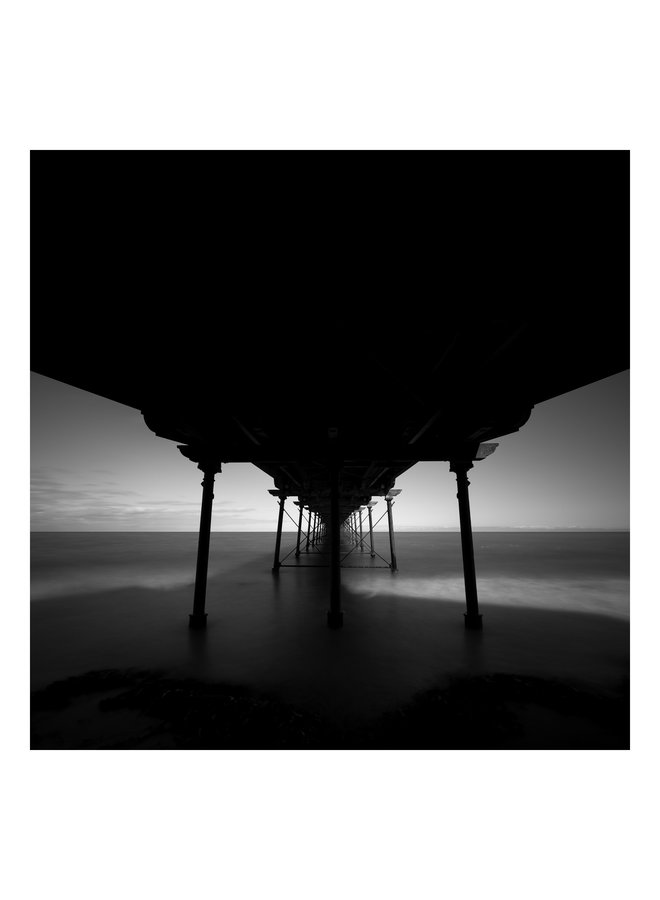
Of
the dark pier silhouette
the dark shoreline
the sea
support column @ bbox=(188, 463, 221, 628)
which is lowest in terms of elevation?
the sea

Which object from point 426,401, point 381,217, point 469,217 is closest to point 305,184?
point 381,217

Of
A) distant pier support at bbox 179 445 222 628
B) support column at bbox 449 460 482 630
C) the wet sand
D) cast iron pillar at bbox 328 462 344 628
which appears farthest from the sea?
distant pier support at bbox 179 445 222 628

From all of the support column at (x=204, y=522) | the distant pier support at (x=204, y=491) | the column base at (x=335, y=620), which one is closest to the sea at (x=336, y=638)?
the column base at (x=335, y=620)

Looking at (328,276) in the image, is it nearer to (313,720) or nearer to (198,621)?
(313,720)

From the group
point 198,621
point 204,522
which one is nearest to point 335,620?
point 198,621

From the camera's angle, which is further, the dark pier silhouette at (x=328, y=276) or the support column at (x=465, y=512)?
the support column at (x=465, y=512)

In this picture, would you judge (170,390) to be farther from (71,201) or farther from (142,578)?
(142,578)

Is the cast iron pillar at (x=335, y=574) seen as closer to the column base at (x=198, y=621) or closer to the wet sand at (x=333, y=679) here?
the wet sand at (x=333, y=679)

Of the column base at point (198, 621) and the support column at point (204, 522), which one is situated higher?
the support column at point (204, 522)

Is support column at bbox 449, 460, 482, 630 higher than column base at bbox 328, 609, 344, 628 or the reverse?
higher

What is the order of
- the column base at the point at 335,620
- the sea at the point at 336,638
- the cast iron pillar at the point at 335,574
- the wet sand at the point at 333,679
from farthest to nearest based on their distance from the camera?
the column base at the point at 335,620 → the cast iron pillar at the point at 335,574 → the sea at the point at 336,638 → the wet sand at the point at 333,679

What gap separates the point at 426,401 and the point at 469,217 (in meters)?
3.20

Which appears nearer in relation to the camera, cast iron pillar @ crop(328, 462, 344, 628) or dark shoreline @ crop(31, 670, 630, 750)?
dark shoreline @ crop(31, 670, 630, 750)

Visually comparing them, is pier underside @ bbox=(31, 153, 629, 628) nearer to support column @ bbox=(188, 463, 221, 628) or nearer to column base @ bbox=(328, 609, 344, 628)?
support column @ bbox=(188, 463, 221, 628)
